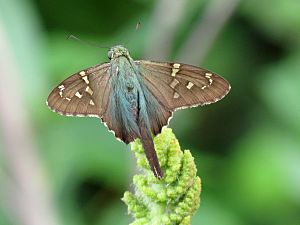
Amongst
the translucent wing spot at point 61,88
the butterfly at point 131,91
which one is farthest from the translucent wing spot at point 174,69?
the translucent wing spot at point 61,88

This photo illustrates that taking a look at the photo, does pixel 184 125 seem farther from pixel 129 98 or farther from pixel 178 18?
pixel 129 98

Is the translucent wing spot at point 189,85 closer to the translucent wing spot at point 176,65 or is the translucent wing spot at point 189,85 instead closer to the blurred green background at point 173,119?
the translucent wing spot at point 176,65

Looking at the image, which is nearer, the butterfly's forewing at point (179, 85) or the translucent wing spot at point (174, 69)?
the butterfly's forewing at point (179, 85)

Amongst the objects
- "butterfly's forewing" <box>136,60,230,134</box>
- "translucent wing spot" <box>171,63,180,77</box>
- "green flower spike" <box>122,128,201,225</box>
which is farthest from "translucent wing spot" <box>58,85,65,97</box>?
"green flower spike" <box>122,128,201,225</box>

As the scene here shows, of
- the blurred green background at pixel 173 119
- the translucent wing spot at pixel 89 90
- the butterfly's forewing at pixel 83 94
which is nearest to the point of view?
the butterfly's forewing at pixel 83 94

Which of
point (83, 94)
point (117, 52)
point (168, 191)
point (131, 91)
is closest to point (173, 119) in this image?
point (117, 52)

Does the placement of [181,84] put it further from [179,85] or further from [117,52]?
[117,52]
